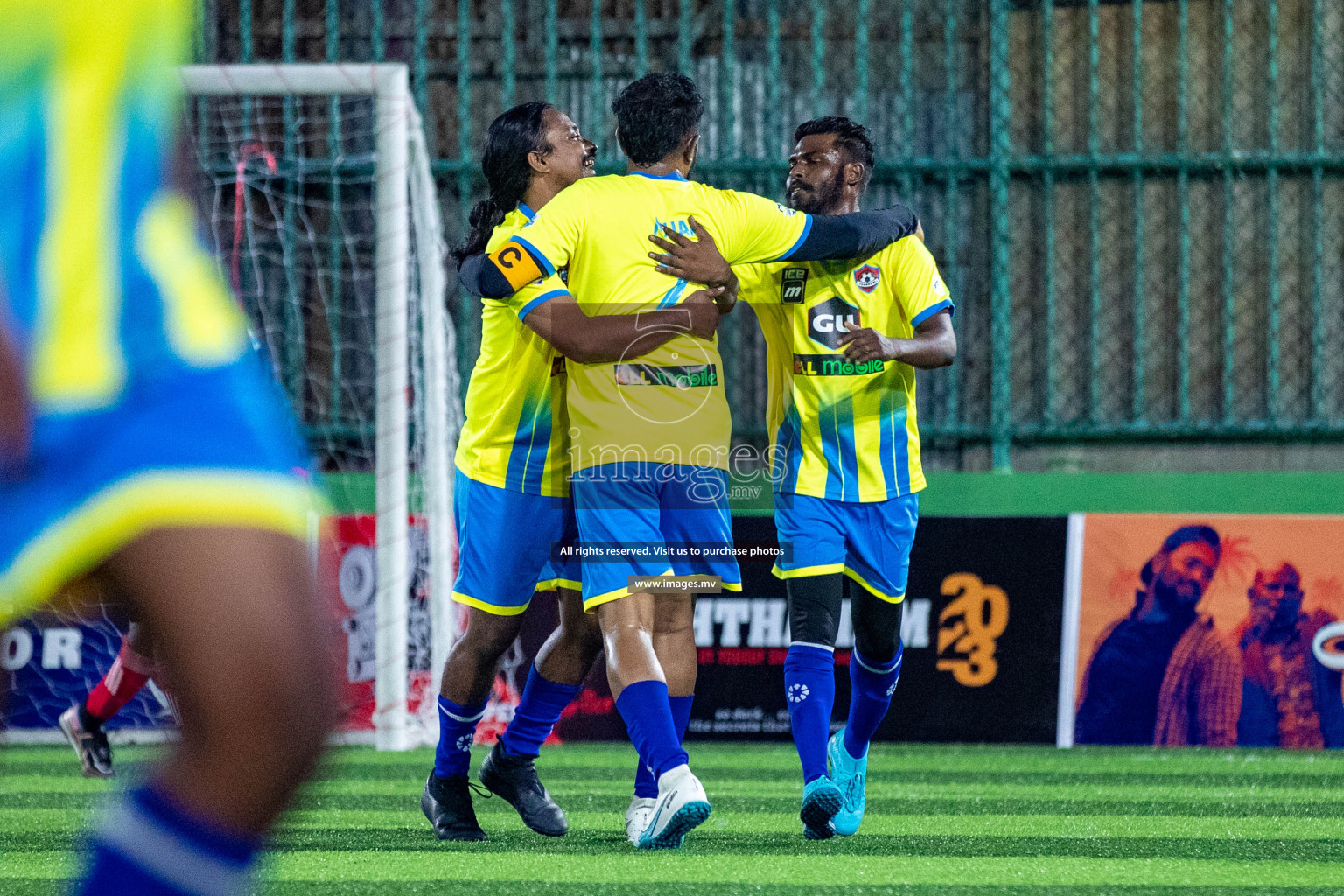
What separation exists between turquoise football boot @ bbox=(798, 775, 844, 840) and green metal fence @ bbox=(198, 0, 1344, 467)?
508cm

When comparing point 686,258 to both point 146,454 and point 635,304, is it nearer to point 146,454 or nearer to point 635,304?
point 635,304

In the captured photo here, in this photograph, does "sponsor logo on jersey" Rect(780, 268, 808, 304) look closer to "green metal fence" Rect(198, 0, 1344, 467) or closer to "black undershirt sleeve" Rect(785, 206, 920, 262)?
"black undershirt sleeve" Rect(785, 206, 920, 262)

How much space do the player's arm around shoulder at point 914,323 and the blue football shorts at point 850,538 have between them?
0.41 metres

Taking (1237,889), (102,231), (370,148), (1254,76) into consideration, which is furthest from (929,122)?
(102,231)

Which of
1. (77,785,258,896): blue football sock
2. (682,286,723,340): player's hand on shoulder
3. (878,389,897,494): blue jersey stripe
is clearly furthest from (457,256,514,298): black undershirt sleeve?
(77,785,258,896): blue football sock

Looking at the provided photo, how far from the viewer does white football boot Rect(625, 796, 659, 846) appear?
12.5 ft

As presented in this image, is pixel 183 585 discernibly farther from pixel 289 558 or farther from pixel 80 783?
pixel 80 783

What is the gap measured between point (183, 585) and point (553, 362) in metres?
2.79

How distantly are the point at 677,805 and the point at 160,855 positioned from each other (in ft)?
7.45

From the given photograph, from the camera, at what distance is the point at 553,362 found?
404 cm

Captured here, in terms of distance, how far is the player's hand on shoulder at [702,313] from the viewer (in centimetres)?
384

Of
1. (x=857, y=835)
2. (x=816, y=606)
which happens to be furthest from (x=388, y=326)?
(x=857, y=835)

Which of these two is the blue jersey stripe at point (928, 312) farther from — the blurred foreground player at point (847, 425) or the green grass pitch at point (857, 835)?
the green grass pitch at point (857, 835)

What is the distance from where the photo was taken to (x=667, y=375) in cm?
382
